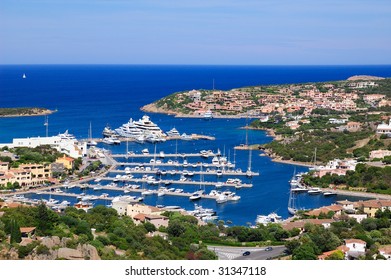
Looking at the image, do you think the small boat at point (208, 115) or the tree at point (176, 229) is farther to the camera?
the small boat at point (208, 115)

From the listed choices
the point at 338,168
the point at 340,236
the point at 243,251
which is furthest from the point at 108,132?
the point at 243,251

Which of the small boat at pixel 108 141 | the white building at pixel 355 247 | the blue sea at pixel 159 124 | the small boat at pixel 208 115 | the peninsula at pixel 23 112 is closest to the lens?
the white building at pixel 355 247

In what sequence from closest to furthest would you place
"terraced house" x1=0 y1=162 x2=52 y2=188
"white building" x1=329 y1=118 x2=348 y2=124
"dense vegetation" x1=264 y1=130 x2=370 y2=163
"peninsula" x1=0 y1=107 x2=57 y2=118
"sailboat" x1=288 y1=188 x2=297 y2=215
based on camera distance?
"sailboat" x1=288 y1=188 x2=297 y2=215
"terraced house" x1=0 y1=162 x2=52 y2=188
"dense vegetation" x1=264 y1=130 x2=370 y2=163
"white building" x1=329 y1=118 x2=348 y2=124
"peninsula" x1=0 y1=107 x2=57 y2=118

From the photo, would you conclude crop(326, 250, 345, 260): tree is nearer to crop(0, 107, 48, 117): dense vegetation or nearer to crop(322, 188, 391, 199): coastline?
crop(322, 188, 391, 199): coastline

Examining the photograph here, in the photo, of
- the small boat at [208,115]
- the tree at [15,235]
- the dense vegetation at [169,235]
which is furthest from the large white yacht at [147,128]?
the tree at [15,235]

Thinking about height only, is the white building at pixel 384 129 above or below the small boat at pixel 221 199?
above

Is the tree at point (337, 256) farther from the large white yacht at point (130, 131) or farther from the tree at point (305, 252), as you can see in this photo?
the large white yacht at point (130, 131)

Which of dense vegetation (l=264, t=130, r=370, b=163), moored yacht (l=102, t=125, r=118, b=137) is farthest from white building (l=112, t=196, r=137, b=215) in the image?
moored yacht (l=102, t=125, r=118, b=137)

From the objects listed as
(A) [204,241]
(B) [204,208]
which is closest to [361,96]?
(B) [204,208]
